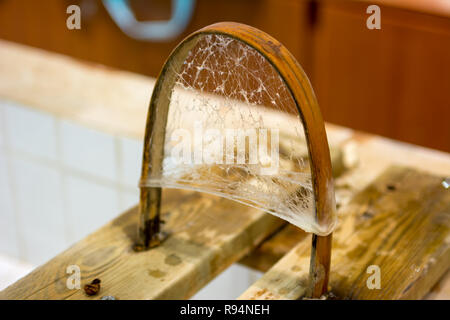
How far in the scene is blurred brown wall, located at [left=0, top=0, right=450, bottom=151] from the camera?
8.73 ft

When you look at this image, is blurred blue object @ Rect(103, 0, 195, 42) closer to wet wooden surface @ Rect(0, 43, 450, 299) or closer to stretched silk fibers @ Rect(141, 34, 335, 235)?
wet wooden surface @ Rect(0, 43, 450, 299)

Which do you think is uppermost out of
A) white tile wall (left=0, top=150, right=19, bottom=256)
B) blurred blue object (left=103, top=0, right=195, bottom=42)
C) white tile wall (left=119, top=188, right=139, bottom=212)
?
blurred blue object (left=103, top=0, right=195, bottom=42)

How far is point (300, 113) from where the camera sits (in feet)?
2.85

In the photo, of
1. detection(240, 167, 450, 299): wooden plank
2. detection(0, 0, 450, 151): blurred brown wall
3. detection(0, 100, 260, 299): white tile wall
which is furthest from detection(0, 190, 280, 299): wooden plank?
detection(0, 0, 450, 151): blurred brown wall

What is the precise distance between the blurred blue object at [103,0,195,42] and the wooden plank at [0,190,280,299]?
6.60 feet

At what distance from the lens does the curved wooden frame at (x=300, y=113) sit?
2.84ft

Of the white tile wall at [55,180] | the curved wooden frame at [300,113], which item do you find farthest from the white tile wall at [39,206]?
the curved wooden frame at [300,113]

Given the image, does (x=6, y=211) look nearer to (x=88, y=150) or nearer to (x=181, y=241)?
(x=88, y=150)

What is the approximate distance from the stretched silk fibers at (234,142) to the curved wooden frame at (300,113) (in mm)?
12

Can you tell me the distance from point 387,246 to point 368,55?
5.69 feet

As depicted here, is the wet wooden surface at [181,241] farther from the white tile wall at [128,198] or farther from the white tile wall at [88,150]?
the white tile wall at [128,198]

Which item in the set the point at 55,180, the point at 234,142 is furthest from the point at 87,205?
the point at 234,142
